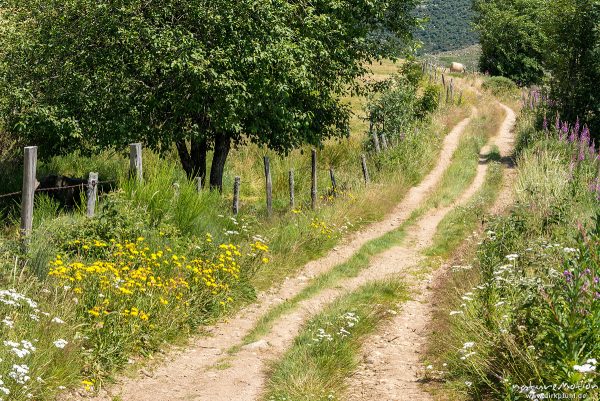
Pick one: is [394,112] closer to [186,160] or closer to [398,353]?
[186,160]

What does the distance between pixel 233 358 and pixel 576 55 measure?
19232 millimetres

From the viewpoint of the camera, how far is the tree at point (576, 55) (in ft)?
73.9

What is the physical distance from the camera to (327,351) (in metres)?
8.09

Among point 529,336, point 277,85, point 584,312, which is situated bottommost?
point 529,336

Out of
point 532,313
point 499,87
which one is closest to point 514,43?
point 499,87

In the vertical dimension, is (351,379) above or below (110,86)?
below

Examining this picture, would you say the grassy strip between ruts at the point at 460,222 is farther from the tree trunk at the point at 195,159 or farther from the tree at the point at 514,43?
the tree at the point at 514,43

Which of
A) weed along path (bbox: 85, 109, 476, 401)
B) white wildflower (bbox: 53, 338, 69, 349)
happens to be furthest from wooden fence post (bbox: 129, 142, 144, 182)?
white wildflower (bbox: 53, 338, 69, 349)

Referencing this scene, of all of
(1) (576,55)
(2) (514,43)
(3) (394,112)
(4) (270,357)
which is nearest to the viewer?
(4) (270,357)

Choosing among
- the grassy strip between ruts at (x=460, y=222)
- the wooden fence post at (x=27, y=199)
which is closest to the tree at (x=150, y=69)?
the grassy strip between ruts at (x=460, y=222)

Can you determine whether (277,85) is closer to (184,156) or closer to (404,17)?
(184,156)

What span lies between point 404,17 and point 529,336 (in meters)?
13.5

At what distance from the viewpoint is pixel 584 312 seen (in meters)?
5.41

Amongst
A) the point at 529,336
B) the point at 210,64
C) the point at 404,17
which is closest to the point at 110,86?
the point at 210,64
